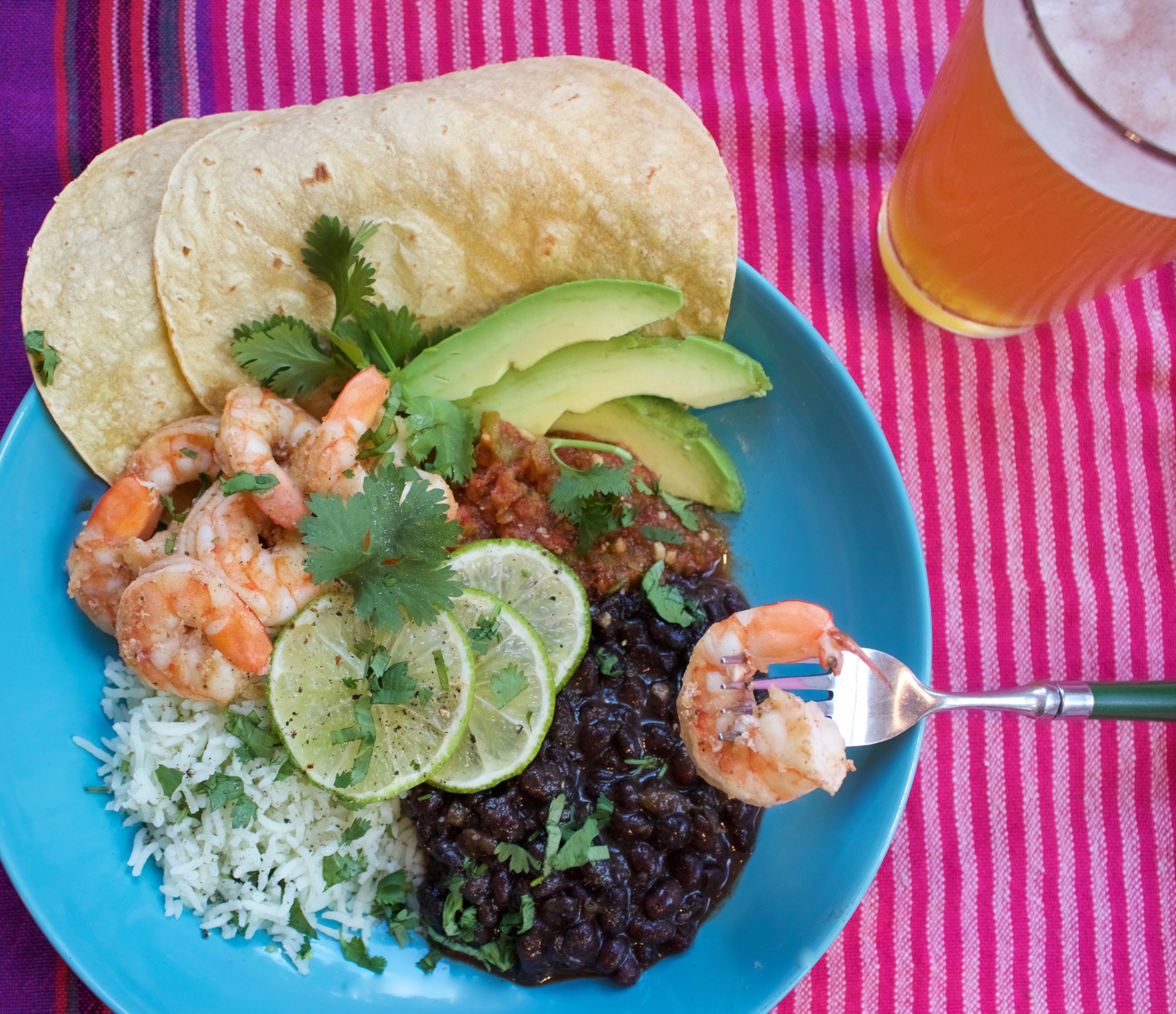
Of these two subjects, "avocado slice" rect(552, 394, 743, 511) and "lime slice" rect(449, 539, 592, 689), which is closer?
"lime slice" rect(449, 539, 592, 689)

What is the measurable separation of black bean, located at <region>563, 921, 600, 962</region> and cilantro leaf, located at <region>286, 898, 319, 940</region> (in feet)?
2.30

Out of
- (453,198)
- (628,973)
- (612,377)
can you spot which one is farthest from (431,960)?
(453,198)

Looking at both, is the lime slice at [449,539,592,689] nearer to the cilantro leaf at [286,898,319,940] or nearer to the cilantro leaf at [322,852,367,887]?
the cilantro leaf at [322,852,367,887]

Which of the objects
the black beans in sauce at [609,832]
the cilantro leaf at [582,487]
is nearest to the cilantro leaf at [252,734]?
the black beans in sauce at [609,832]

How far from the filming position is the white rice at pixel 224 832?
97.0 inches

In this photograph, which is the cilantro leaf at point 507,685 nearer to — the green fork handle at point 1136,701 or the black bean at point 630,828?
the black bean at point 630,828

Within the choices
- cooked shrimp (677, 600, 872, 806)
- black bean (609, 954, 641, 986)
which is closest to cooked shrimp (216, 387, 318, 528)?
cooked shrimp (677, 600, 872, 806)

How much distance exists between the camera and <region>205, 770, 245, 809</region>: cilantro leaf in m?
2.44

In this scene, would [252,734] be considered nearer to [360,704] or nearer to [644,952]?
[360,704]

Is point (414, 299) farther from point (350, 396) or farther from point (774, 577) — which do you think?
point (774, 577)

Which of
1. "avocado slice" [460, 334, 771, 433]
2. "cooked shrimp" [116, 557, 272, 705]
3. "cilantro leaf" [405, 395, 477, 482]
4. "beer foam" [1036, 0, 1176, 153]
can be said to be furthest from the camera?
"avocado slice" [460, 334, 771, 433]

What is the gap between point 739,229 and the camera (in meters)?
2.97

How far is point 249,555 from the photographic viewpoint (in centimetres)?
234

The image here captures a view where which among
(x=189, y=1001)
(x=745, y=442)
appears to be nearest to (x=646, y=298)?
(x=745, y=442)
